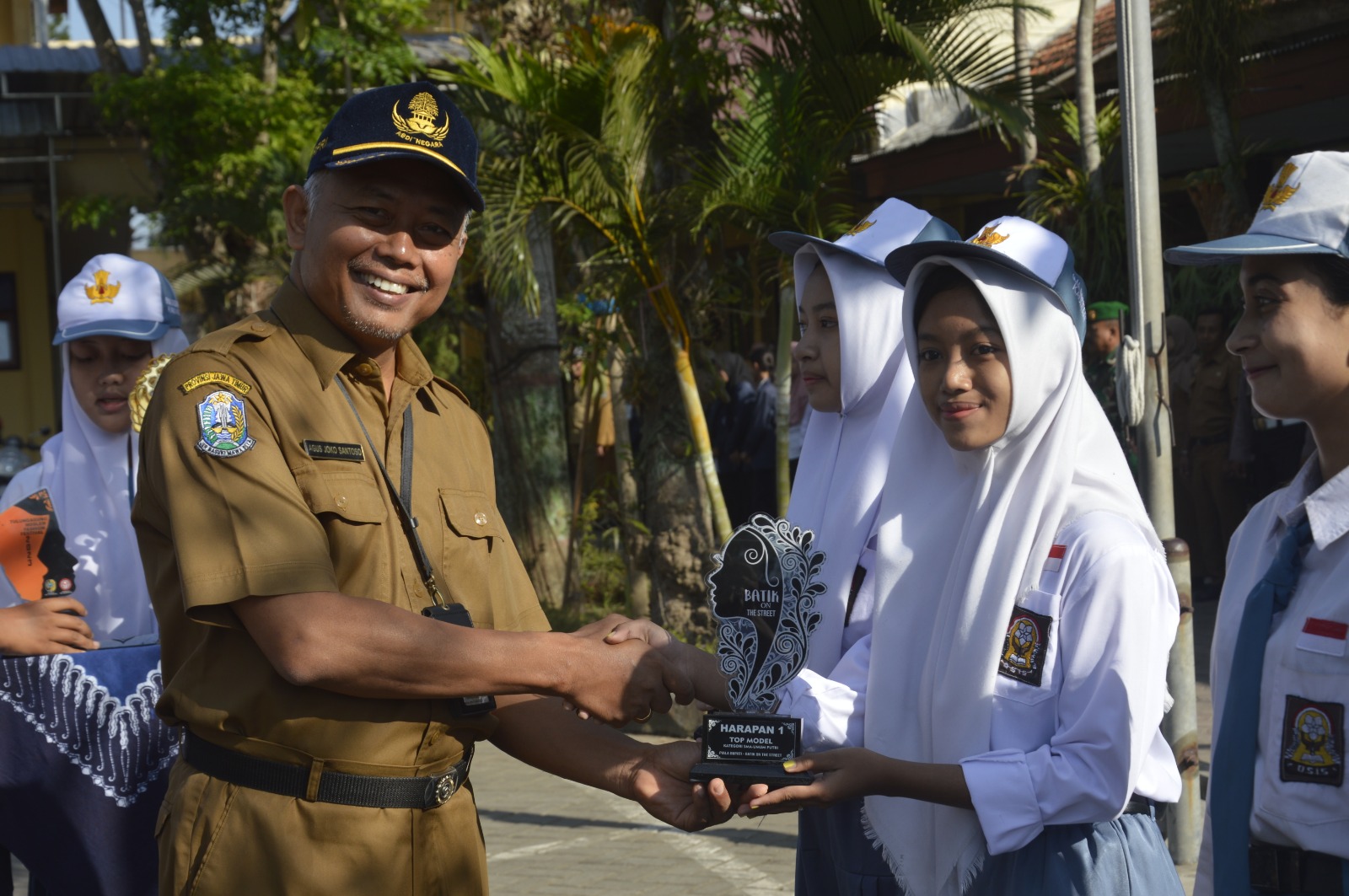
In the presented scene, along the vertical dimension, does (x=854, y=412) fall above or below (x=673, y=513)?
above

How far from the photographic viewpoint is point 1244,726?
2.59 m

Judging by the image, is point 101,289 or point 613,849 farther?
point 613,849

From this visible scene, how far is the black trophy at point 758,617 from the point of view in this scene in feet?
9.50

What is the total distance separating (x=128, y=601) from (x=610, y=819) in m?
3.45

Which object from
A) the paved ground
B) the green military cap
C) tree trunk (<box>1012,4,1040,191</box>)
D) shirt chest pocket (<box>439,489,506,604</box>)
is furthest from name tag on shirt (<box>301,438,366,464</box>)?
the green military cap

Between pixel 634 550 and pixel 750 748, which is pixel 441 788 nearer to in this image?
pixel 750 748

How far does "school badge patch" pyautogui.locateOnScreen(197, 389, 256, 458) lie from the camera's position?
256cm

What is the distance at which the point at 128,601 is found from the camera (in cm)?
415

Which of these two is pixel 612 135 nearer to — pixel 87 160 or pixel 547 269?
pixel 547 269

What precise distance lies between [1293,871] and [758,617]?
109cm

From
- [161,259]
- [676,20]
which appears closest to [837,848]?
[676,20]

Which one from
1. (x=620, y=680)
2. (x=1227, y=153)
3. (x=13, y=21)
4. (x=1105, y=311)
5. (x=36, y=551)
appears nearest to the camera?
(x=620, y=680)

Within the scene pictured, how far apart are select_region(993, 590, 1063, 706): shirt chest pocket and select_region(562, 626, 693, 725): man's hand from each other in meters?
0.82

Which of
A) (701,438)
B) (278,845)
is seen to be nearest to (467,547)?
(278,845)
